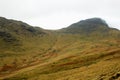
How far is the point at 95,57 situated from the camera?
127500 millimetres

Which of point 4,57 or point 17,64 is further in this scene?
point 4,57

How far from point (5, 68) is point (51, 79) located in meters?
74.0

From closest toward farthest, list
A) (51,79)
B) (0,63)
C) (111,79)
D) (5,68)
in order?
(111,79)
(51,79)
(5,68)
(0,63)

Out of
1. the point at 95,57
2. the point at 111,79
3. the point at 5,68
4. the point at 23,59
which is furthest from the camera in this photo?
the point at 23,59

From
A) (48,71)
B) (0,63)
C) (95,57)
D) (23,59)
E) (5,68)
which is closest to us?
(48,71)

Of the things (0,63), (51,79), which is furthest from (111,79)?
(0,63)

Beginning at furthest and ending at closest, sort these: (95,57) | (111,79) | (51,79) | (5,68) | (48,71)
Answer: (5,68) < (95,57) < (48,71) < (51,79) < (111,79)

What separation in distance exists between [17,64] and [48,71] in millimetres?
57307

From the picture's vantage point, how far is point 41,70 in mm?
122562

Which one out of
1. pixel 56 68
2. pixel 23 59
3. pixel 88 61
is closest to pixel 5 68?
pixel 23 59

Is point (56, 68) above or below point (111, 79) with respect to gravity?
below

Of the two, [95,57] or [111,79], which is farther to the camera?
[95,57]

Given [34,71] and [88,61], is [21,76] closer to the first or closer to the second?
[34,71]

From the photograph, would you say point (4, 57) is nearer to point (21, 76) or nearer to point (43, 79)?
point (21, 76)
